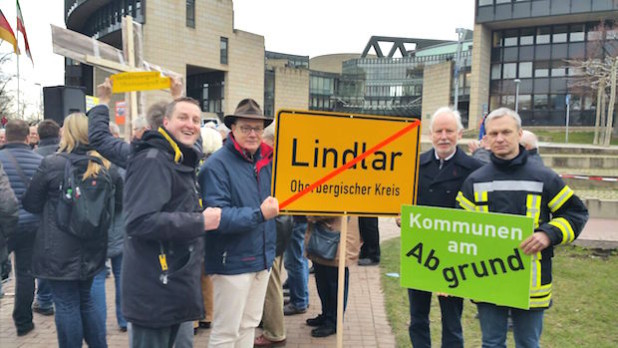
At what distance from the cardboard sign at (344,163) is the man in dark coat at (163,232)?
53cm

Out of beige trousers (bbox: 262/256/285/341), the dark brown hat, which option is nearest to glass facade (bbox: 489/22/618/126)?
beige trousers (bbox: 262/256/285/341)

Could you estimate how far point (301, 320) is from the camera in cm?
514

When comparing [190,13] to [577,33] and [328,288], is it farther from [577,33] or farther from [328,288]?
[328,288]

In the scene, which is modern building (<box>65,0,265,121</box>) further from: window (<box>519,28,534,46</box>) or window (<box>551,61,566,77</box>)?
window (<box>551,61,566,77</box>)

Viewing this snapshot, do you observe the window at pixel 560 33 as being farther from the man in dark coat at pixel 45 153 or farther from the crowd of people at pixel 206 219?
the man in dark coat at pixel 45 153

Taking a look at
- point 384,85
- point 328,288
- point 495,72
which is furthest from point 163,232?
point 384,85

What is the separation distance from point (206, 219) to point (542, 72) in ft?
186

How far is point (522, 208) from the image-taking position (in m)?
2.90

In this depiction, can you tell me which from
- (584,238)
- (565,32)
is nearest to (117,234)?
(584,238)

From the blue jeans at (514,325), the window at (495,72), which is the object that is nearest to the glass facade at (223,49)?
the window at (495,72)

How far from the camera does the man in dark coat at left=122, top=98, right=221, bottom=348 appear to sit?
2.56 m

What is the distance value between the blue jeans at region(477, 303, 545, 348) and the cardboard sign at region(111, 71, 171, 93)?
313 centimetres

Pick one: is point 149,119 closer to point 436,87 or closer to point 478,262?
point 478,262

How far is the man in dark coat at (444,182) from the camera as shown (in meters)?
3.46
